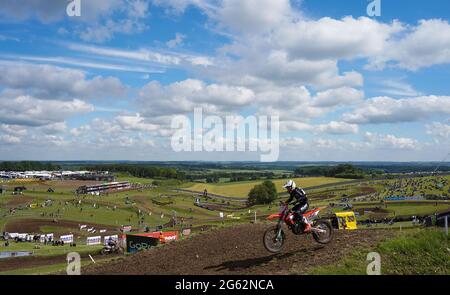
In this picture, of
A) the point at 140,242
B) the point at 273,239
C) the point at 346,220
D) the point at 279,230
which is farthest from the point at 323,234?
the point at 140,242

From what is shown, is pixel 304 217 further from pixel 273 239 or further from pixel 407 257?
pixel 407 257

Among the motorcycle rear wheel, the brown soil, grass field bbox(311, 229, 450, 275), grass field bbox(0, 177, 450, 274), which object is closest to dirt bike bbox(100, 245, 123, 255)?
grass field bbox(0, 177, 450, 274)

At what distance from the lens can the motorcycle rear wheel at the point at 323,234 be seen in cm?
1523

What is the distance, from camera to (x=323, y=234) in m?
15.4

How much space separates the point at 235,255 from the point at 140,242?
12.8 m

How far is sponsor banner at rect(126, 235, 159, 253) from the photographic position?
2629 cm

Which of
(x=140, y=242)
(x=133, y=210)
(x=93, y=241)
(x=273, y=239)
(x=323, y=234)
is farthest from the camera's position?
(x=133, y=210)

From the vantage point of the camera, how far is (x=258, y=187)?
368ft

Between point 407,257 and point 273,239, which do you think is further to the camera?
point 273,239

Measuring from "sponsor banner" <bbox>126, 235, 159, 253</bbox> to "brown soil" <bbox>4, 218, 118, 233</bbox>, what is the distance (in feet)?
130

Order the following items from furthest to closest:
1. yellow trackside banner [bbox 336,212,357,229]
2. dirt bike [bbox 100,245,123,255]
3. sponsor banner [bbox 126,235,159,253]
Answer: dirt bike [bbox 100,245,123,255]
sponsor banner [bbox 126,235,159,253]
yellow trackside banner [bbox 336,212,357,229]

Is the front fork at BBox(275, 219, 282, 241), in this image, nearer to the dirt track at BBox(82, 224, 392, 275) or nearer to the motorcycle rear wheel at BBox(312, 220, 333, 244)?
the dirt track at BBox(82, 224, 392, 275)
